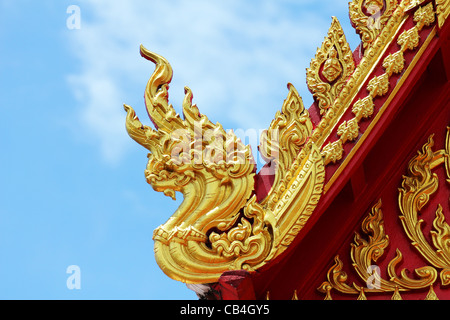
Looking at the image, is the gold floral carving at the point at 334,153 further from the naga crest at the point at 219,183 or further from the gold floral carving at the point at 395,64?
the gold floral carving at the point at 395,64

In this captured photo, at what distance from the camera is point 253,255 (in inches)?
202

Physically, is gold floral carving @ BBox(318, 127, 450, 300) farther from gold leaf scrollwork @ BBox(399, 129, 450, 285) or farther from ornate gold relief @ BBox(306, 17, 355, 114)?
ornate gold relief @ BBox(306, 17, 355, 114)

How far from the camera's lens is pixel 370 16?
6.04 m

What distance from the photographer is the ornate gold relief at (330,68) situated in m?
5.74

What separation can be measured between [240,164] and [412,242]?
1249 mm

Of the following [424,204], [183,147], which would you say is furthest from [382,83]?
[183,147]

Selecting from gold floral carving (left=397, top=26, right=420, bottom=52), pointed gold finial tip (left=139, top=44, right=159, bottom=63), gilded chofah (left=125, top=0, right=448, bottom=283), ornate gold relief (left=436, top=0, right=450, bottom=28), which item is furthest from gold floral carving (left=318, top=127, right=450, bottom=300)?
pointed gold finial tip (left=139, top=44, right=159, bottom=63)

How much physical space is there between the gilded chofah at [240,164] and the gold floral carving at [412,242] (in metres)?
0.53

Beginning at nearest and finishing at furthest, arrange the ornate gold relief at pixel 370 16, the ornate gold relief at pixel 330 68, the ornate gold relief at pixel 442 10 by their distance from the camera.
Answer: the ornate gold relief at pixel 442 10 → the ornate gold relief at pixel 330 68 → the ornate gold relief at pixel 370 16

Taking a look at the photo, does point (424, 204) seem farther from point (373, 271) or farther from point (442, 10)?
point (442, 10)

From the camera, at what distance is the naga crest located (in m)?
5.13

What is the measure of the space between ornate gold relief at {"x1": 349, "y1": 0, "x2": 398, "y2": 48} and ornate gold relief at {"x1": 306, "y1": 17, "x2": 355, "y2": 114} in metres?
0.14

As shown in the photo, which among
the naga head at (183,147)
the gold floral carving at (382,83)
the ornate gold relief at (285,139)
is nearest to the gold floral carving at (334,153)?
the gold floral carving at (382,83)
